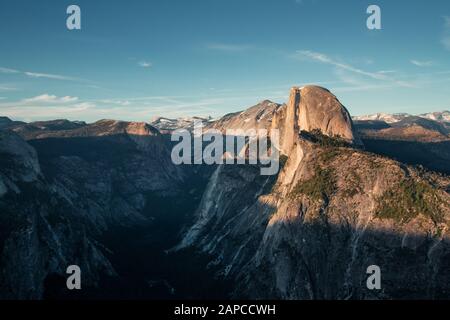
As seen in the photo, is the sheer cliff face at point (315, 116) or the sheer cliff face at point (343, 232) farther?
the sheer cliff face at point (315, 116)

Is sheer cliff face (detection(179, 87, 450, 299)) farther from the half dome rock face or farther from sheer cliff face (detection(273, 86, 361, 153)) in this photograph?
sheer cliff face (detection(273, 86, 361, 153))

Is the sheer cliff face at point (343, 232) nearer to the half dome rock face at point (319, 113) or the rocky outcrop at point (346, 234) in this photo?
the rocky outcrop at point (346, 234)

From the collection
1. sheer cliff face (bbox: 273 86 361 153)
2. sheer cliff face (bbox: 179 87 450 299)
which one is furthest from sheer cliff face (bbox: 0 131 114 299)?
sheer cliff face (bbox: 273 86 361 153)

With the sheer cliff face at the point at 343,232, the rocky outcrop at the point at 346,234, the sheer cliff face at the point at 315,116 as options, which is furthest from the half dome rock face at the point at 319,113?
the rocky outcrop at the point at 346,234

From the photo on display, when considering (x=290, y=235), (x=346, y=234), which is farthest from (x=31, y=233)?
(x=346, y=234)

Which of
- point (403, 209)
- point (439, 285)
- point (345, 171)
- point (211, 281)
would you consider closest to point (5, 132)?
point (211, 281)
